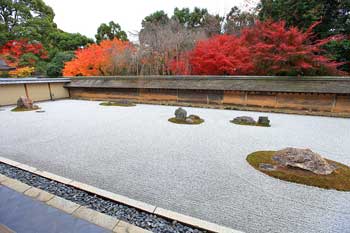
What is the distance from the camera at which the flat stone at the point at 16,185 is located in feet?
6.75

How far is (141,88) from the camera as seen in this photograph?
859 cm

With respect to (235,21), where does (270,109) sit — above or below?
below

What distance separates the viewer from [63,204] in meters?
1.81

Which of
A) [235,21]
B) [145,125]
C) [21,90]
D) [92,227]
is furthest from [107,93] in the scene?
[235,21]

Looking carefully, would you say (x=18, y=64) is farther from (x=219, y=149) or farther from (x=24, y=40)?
(x=219, y=149)

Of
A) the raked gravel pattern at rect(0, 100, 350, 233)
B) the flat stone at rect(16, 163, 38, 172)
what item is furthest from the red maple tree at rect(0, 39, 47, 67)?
the flat stone at rect(16, 163, 38, 172)

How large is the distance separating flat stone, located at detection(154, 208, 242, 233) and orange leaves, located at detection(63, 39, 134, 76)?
31.5ft

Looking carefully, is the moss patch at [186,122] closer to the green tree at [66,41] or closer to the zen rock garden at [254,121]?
the zen rock garden at [254,121]

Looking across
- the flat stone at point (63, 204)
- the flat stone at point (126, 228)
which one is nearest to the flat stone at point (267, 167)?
the flat stone at point (126, 228)

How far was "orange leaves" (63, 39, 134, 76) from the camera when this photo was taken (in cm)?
981

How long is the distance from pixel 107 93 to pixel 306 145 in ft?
29.9

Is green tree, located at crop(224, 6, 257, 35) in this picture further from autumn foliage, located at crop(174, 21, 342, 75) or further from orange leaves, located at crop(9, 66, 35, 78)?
orange leaves, located at crop(9, 66, 35, 78)

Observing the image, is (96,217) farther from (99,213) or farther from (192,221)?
(192,221)

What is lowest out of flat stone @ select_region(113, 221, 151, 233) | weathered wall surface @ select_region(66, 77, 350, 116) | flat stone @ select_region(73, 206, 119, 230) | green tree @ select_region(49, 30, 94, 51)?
flat stone @ select_region(73, 206, 119, 230)
